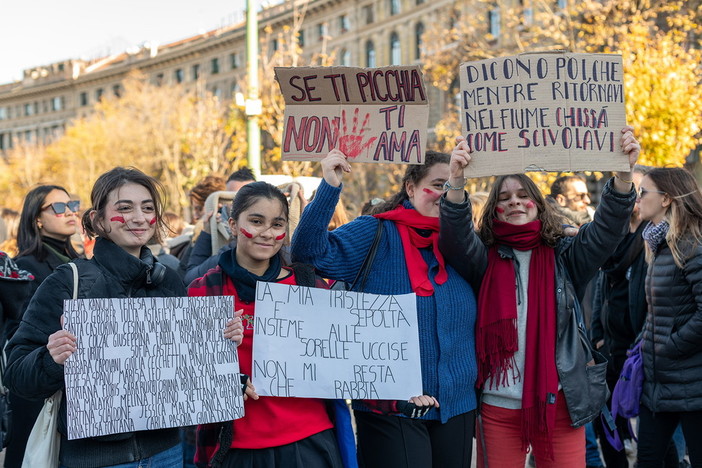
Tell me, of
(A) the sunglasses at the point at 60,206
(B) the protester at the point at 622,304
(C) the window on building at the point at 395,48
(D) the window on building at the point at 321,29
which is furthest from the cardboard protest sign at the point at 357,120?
(D) the window on building at the point at 321,29

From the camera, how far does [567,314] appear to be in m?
3.15

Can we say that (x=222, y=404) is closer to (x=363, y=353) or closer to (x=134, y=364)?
(x=134, y=364)

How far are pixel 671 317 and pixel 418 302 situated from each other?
61.5 inches

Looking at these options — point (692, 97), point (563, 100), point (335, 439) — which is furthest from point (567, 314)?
point (692, 97)

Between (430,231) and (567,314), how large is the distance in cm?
69

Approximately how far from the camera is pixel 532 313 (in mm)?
3150

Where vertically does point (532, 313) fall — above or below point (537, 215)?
below

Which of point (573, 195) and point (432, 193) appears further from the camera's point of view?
point (573, 195)

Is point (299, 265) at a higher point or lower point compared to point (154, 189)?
lower

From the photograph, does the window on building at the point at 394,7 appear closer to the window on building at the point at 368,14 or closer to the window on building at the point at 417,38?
the window on building at the point at 368,14

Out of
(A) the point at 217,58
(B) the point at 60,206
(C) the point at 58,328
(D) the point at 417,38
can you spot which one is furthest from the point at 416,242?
(A) the point at 217,58

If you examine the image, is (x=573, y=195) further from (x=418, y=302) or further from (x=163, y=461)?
(x=163, y=461)

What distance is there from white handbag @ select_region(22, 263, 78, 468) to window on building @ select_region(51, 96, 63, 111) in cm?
7103

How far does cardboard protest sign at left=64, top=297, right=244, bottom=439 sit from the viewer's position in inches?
98.1
